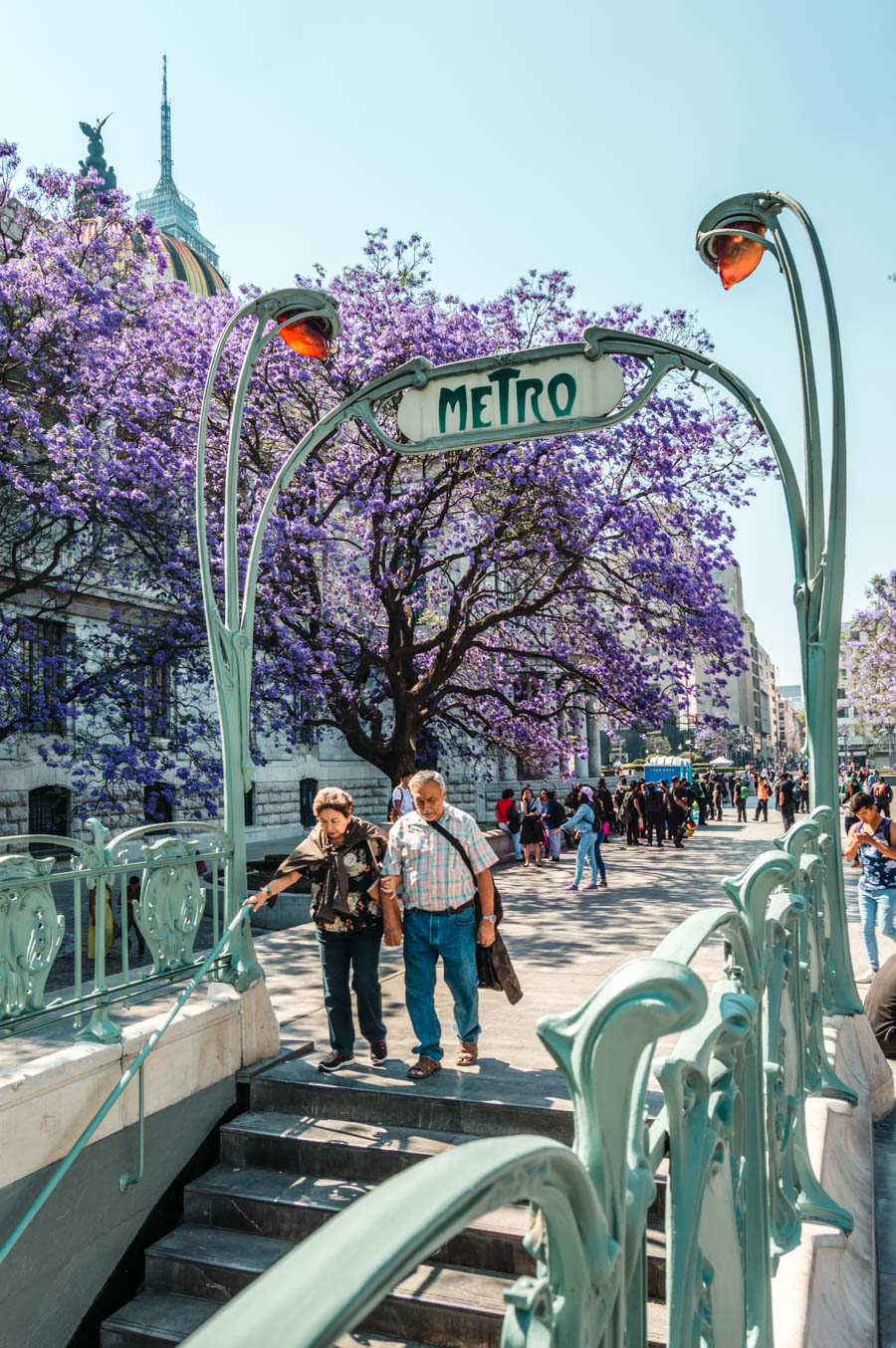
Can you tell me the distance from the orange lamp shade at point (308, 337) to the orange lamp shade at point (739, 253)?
9.85ft

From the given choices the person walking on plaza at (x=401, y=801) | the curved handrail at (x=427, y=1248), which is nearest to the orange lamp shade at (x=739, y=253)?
the curved handrail at (x=427, y=1248)

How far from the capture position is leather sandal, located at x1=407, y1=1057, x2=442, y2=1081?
20.1 feet

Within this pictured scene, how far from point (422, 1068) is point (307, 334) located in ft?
17.7

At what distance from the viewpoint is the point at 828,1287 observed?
338cm

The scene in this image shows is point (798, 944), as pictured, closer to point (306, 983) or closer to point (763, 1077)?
point (763, 1077)

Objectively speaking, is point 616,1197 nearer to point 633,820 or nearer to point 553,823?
point 553,823

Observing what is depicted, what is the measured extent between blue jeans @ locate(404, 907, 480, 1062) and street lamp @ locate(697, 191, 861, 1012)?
2.39 metres

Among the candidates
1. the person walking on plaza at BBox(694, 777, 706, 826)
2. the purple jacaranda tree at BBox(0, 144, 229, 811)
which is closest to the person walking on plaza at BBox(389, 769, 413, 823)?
the purple jacaranda tree at BBox(0, 144, 229, 811)

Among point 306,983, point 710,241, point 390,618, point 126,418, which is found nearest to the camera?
point 710,241

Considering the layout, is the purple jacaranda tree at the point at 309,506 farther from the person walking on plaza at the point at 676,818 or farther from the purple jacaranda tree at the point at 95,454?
the person walking on plaza at the point at 676,818

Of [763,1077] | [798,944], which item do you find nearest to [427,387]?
[798,944]

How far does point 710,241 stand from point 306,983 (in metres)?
7.07

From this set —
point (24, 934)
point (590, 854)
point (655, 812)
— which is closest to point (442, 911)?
point (24, 934)

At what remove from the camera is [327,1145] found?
19.0 ft
